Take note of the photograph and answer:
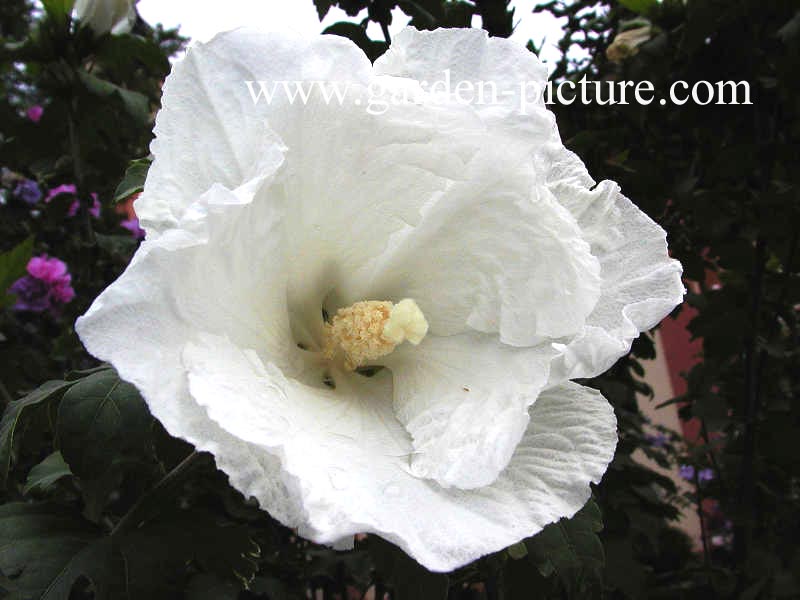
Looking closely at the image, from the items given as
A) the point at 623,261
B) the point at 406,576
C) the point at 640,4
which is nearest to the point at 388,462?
the point at 406,576

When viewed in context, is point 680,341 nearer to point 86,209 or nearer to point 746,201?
point 746,201

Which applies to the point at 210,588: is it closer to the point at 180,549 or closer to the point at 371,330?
the point at 180,549

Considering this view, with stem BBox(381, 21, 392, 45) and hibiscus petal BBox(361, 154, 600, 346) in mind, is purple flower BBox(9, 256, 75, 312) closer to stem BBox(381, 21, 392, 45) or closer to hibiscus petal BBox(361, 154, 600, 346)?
stem BBox(381, 21, 392, 45)

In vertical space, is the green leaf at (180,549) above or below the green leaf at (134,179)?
below

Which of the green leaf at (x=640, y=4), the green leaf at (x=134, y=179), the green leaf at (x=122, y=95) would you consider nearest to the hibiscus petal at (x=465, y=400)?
the green leaf at (x=134, y=179)

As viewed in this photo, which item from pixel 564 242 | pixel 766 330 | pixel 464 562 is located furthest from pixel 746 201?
pixel 464 562

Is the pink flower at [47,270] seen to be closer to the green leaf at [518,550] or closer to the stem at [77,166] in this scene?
the stem at [77,166]
